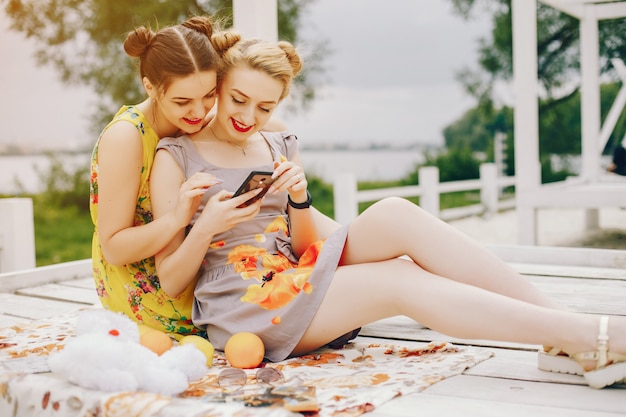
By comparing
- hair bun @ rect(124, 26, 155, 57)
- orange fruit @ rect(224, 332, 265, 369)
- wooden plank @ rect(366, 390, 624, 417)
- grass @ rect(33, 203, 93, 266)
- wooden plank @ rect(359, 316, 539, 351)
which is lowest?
grass @ rect(33, 203, 93, 266)

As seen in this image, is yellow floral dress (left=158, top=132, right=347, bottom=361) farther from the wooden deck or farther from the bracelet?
the wooden deck

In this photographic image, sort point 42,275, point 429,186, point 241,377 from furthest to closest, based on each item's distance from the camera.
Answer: point 429,186
point 42,275
point 241,377

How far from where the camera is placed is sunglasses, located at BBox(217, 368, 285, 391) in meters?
1.68

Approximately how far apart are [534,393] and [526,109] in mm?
3803

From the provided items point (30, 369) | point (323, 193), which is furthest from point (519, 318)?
point (323, 193)

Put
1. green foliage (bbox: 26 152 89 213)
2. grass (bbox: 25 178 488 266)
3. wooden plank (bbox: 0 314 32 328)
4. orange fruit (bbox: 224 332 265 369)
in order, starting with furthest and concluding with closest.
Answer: grass (bbox: 25 178 488 266) → green foliage (bbox: 26 152 89 213) → wooden plank (bbox: 0 314 32 328) → orange fruit (bbox: 224 332 265 369)

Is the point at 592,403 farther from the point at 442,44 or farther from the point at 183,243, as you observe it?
the point at 442,44

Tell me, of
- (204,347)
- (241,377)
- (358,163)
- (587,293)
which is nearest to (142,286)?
(204,347)

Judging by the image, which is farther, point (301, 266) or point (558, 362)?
point (301, 266)

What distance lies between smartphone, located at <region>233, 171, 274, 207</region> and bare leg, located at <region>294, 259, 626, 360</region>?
0.32m

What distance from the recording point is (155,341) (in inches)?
75.8

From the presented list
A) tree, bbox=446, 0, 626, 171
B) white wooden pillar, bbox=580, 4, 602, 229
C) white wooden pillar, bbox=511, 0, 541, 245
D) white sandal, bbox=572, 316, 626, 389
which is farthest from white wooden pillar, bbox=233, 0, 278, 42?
tree, bbox=446, 0, 626, 171

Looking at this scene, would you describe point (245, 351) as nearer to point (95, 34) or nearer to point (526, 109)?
point (526, 109)

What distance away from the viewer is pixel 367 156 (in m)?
11.3
